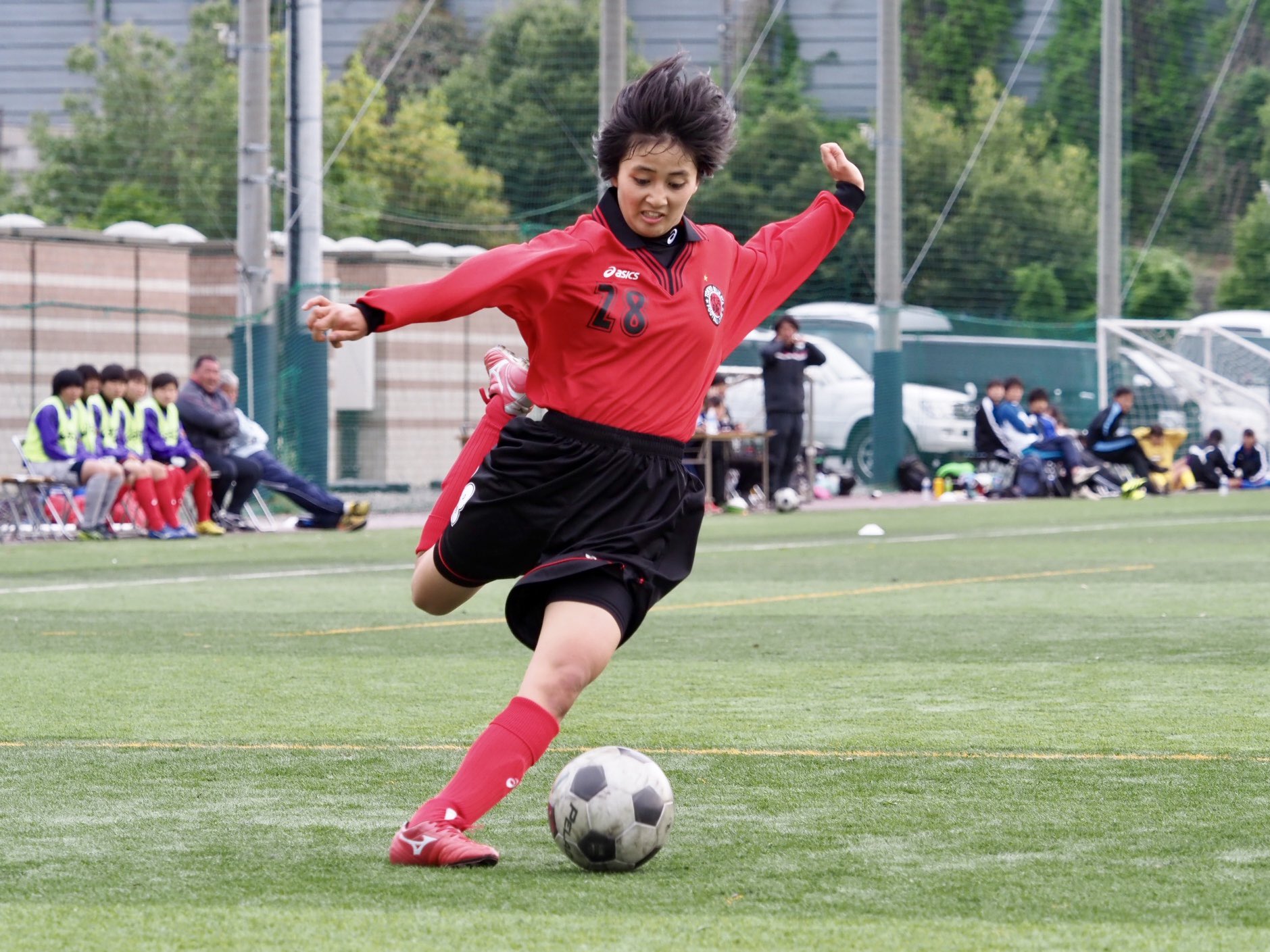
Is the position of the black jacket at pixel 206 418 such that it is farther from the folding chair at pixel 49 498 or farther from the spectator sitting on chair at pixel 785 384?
the spectator sitting on chair at pixel 785 384

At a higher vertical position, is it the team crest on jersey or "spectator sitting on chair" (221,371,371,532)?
the team crest on jersey

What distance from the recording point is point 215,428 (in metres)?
17.8

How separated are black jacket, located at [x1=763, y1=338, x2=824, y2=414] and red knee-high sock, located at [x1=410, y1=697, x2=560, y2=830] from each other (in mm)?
17101

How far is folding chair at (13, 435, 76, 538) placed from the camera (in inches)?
655

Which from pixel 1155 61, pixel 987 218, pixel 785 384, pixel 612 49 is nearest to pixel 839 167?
pixel 785 384

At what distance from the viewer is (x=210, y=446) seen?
59.2 ft

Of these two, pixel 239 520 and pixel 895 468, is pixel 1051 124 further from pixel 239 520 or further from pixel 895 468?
pixel 239 520

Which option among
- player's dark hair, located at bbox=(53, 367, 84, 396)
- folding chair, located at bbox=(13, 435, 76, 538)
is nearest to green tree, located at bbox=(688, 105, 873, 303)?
folding chair, located at bbox=(13, 435, 76, 538)

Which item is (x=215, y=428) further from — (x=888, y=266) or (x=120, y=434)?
(x=888, y=266)

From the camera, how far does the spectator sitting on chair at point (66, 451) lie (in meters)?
16.5

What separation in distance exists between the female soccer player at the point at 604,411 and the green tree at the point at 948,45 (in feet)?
150

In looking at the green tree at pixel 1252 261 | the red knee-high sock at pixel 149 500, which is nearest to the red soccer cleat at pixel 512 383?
the red knee-high sock at pixel 149 500

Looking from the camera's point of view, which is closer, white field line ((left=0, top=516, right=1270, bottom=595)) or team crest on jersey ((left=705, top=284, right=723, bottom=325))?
team crest on jersey ((left=705, top=284, right=723, bottom=325))

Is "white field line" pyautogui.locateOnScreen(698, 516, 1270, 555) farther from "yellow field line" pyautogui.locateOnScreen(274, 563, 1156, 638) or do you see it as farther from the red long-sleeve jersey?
the red long-sleeve jersey
